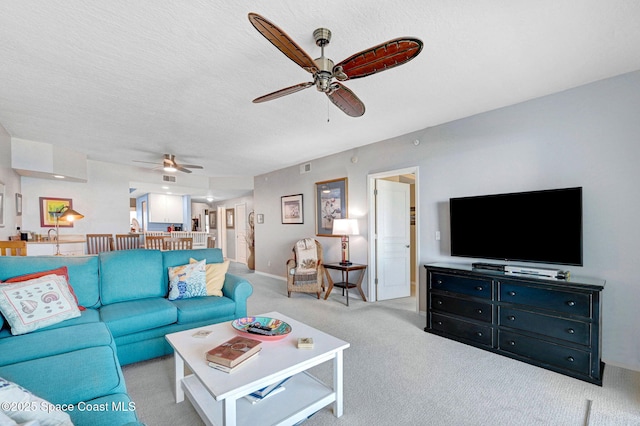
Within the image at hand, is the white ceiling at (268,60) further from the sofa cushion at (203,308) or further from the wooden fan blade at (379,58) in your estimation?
the sofa cushion at (203,308)

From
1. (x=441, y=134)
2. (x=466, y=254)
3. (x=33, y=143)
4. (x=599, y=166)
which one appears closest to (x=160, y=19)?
(x=441, y=134)

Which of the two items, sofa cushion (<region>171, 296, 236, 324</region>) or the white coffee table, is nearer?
the white coffee table

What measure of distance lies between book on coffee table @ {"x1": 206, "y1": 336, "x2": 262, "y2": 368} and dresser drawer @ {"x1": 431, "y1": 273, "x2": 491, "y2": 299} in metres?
2.19

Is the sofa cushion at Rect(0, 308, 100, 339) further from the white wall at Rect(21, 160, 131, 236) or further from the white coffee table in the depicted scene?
the white wall at Rect(21, 160, 131, 236)

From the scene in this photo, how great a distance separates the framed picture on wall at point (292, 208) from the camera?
5945 mm

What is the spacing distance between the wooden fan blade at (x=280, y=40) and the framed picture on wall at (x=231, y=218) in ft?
26.8

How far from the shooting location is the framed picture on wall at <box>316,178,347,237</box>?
199 inches

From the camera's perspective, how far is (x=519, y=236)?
2809 millimetres

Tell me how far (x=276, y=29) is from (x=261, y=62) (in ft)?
3.07

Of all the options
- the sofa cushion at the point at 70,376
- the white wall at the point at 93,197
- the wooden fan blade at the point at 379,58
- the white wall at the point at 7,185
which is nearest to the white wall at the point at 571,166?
the wooden fan blade at the point at 379,58

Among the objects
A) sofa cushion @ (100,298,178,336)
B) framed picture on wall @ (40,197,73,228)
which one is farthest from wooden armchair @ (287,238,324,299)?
framed picture on wall @ (40,197,73,228)

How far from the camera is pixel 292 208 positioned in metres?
6.13

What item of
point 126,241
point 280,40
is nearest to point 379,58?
point 280,40

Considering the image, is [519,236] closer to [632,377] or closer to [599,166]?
[599,166]
